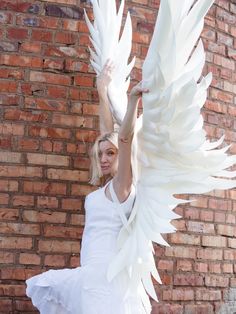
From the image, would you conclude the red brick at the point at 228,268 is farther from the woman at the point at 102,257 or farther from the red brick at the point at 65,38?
the red brick at the point at 65,38

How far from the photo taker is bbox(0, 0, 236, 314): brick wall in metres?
4.07

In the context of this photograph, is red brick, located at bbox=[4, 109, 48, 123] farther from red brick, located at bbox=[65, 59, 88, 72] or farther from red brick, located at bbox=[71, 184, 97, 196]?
red brick, located at bbox=[71, 184, 97, 196]

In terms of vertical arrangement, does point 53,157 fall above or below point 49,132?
below

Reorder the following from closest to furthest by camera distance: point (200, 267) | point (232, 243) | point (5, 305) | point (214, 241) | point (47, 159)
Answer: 1. point (5, 305)
2. point (47, 159)
3. point (200, 267)
4. point (214, 241)
5. point (232, 243)

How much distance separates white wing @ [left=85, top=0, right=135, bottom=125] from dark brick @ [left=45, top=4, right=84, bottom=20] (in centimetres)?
15

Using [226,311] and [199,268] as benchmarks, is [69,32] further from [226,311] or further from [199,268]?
[226,311]

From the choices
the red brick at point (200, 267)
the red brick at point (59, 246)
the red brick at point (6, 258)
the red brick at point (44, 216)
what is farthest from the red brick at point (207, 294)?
the red brick at point (6, 258)

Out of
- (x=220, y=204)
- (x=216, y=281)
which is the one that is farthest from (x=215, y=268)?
(x=220, y=204)

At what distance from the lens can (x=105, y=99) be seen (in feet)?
13.3

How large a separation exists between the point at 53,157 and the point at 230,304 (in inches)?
64.7

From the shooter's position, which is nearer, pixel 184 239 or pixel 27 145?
pixel 27 145

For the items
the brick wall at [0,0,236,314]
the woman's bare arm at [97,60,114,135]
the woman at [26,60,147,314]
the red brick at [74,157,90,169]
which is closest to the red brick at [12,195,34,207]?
the brick wall at [0,0,236,314]

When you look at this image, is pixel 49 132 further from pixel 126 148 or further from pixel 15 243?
pixel 126 148

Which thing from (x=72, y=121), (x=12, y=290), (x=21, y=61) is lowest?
(x=12, y=290)
